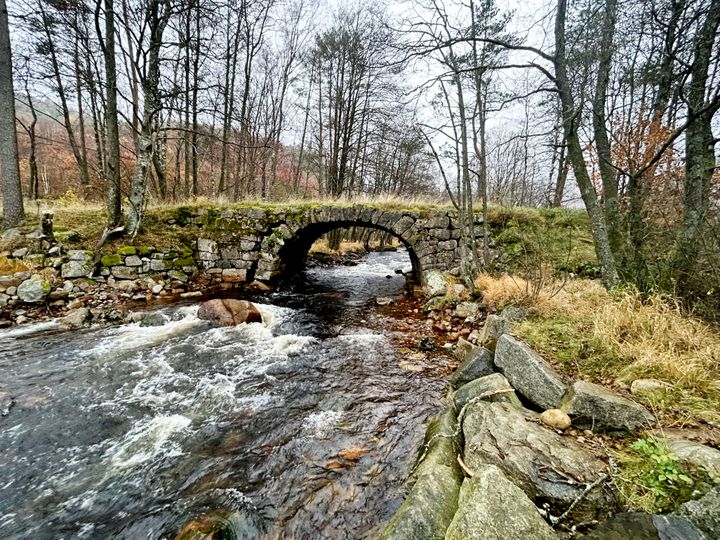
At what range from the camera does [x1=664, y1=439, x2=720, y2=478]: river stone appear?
1.59 metres

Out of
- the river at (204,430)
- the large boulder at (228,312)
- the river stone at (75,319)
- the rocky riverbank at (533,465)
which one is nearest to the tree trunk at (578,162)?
the rocky riverbank at (533,465)

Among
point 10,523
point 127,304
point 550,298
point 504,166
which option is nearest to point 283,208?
point 127,304

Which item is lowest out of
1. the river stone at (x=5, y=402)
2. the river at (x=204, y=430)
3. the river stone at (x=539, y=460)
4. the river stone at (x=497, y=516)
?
the river at (x=204, y=430)

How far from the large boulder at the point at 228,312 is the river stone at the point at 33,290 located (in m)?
2.81

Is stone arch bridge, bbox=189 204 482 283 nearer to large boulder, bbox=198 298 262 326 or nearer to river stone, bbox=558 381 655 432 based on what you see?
large boulder, bbox=198 298 262 326

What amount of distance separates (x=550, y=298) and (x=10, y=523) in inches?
227

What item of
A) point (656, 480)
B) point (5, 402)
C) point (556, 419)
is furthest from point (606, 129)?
point (5, 402)

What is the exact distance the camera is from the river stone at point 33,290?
564 cm

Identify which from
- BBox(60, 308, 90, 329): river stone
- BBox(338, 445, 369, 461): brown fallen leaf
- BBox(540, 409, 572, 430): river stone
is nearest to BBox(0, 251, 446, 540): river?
BBox(338, 445, 369, 461): brown fallen leaf

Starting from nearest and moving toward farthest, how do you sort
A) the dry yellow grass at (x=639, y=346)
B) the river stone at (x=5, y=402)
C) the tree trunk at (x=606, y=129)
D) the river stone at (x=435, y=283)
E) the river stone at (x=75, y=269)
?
the dry yellow grass at (x=639, y=346), the river stone at (x=5, y=402), the tree trunk at (x=606, y=129), the river stone at (x=75, y=269), the river stone at (x=435, y=283)

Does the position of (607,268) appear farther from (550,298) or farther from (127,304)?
(127,304)

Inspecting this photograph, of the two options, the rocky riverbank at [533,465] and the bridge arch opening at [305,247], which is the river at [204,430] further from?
the bridge arch opening at [305,247]

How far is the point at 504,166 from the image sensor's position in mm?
23453

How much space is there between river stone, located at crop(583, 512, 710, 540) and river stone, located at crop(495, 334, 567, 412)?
100 cm
